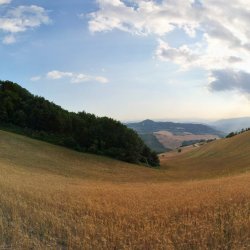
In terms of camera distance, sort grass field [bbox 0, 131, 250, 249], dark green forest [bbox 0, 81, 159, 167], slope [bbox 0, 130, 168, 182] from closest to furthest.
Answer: grass field [bbox 0, 131, 250, 249], slope [bbox 0, 130, 168, 182], dark green forest [bbox 0, 81, 159, 167]

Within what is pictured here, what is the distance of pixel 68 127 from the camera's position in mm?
81750

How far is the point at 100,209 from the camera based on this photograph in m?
13.4

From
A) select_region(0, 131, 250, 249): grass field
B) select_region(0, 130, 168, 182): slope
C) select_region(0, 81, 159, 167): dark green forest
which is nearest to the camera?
select_region(0, 131, 250, 249): grass field

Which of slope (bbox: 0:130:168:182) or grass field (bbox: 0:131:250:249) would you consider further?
slope (bbox: 0:130:168:182)

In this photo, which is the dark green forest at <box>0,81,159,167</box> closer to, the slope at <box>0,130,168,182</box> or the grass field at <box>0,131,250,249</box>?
the slope at <box>0,130,168,182</box>

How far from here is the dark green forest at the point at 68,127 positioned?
72.5m

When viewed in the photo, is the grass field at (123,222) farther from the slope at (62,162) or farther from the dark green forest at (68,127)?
the dark green forest at (68,127)

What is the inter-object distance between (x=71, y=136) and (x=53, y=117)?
8.48 metres

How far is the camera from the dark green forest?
7253cm

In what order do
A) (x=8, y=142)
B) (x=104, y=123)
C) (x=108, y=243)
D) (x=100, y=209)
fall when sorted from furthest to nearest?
(x=104, y=123) < (x=8, y=142) < (x=100, y=209) < (x=108, y=243)

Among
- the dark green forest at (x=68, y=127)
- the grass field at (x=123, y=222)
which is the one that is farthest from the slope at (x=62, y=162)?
the grass field at (x=123, y=222)

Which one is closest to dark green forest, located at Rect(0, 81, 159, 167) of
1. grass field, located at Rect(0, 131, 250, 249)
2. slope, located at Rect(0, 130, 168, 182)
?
slope, located at Rect(0, 130, 168, 182)

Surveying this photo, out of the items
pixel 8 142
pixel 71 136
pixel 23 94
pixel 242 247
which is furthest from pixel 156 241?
pixel 23 94

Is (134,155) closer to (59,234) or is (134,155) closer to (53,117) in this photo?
(53,117)
